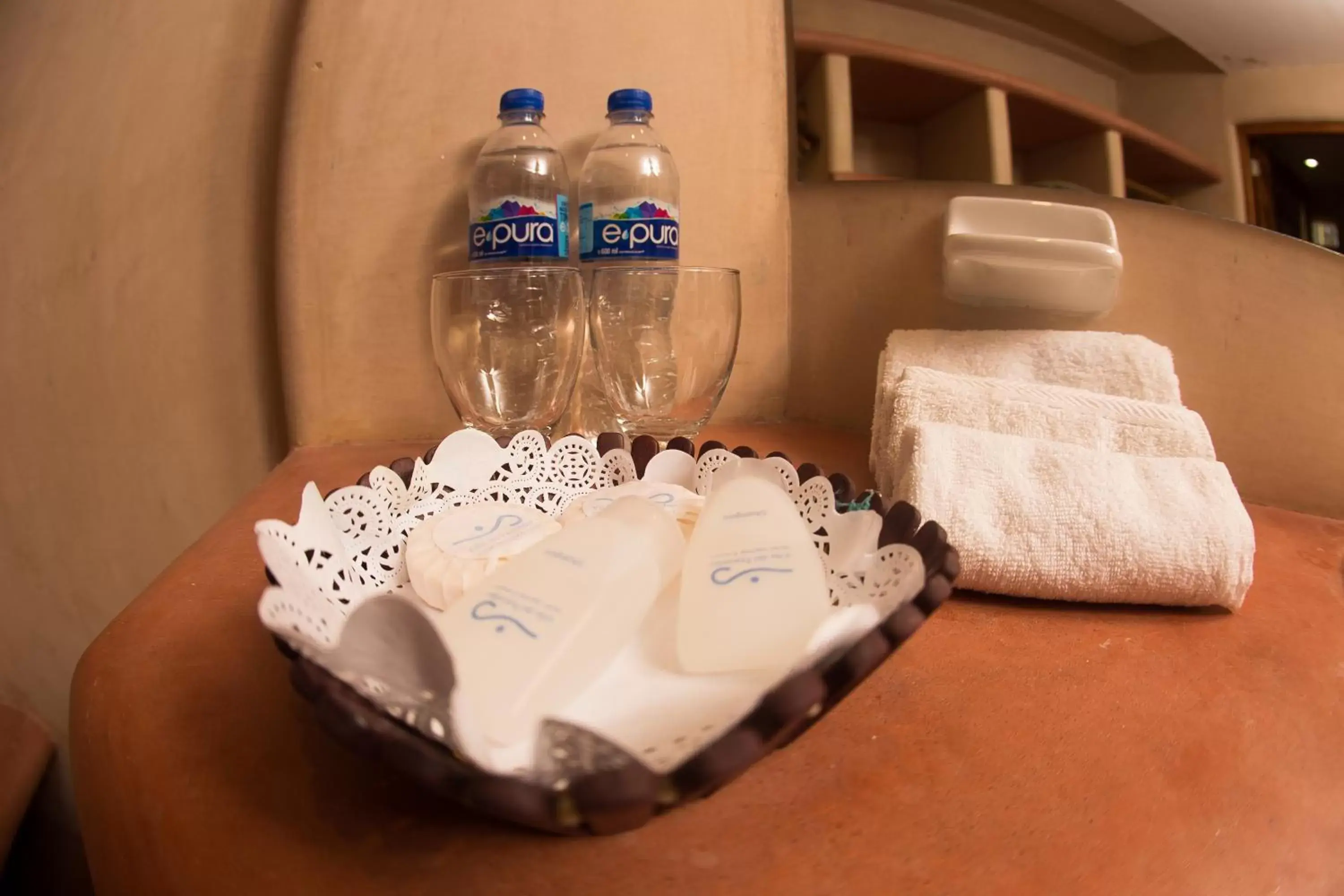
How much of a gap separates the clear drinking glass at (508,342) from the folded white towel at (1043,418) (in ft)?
0.91

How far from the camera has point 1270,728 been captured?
Result: 37 centimetres

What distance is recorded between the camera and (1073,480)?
0.52m

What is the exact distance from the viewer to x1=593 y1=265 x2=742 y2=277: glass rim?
2.12 feet

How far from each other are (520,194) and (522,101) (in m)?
0.08

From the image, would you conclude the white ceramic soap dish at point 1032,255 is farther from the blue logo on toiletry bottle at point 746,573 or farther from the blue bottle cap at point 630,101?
the blue logo on toiletry bottle at point 746,573

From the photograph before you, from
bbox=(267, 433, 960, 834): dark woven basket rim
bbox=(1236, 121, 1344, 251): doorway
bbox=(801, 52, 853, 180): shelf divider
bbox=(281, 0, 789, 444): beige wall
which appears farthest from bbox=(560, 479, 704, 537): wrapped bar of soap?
bbox=(1236, 121, 1344, 251): doorway

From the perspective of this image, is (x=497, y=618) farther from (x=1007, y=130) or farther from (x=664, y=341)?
(x=1007, y=130)

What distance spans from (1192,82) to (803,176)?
0.38 m

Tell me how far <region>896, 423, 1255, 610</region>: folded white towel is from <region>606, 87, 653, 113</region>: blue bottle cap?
410 mm

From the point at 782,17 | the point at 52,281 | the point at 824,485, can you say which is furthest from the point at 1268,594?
the point at 52,281

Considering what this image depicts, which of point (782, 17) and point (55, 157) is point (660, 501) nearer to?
point (782, 17)

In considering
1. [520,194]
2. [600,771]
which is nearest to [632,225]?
[520,194]

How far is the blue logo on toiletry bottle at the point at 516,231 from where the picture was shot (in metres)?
0.67

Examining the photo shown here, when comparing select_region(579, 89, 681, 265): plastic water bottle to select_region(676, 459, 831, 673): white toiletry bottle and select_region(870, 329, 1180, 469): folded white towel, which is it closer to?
select_region(870, 329, 1180, 469): folded white towel
